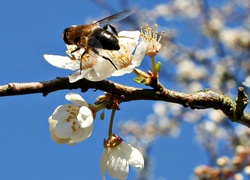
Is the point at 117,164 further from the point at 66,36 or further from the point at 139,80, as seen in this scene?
the point at 66,36

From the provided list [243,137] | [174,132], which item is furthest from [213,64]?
[174,132]

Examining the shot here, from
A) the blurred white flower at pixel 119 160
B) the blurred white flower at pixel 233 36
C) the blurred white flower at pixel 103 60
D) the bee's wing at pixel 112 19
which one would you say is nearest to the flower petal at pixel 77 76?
the blurred white flower at pixel 103 60

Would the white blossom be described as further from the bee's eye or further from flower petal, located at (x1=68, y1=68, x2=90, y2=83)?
the bee's eye

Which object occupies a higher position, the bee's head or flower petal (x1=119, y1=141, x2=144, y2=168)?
the bee's head

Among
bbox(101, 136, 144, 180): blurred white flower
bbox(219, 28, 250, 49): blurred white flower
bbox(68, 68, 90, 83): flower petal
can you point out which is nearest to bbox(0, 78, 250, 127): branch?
bbox(68, 68, 90, 83): flower petal

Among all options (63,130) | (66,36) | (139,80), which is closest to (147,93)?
(139,80)

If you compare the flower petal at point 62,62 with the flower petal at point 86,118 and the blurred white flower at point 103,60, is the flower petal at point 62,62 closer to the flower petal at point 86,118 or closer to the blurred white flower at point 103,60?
the blurred white flower at point 103,60

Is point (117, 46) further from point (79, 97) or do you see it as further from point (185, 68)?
point (185, 68)

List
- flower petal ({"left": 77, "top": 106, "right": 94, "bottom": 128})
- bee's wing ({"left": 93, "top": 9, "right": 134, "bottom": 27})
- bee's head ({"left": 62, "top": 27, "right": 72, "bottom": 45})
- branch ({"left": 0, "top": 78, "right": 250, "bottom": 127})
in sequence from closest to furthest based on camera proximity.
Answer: branch ({"left": 0, "top": 78, "right": 250, "bottom": 127}), flower petal ({"left": 77, "top": 106, "right": 94, "bottom": 128}), bee's head ({"left": 62, "top": 27, "right": 72, "bottom": 45}), bee's wing ({"left": 93, "top": 9, "right": 134, "bottom": 27})
